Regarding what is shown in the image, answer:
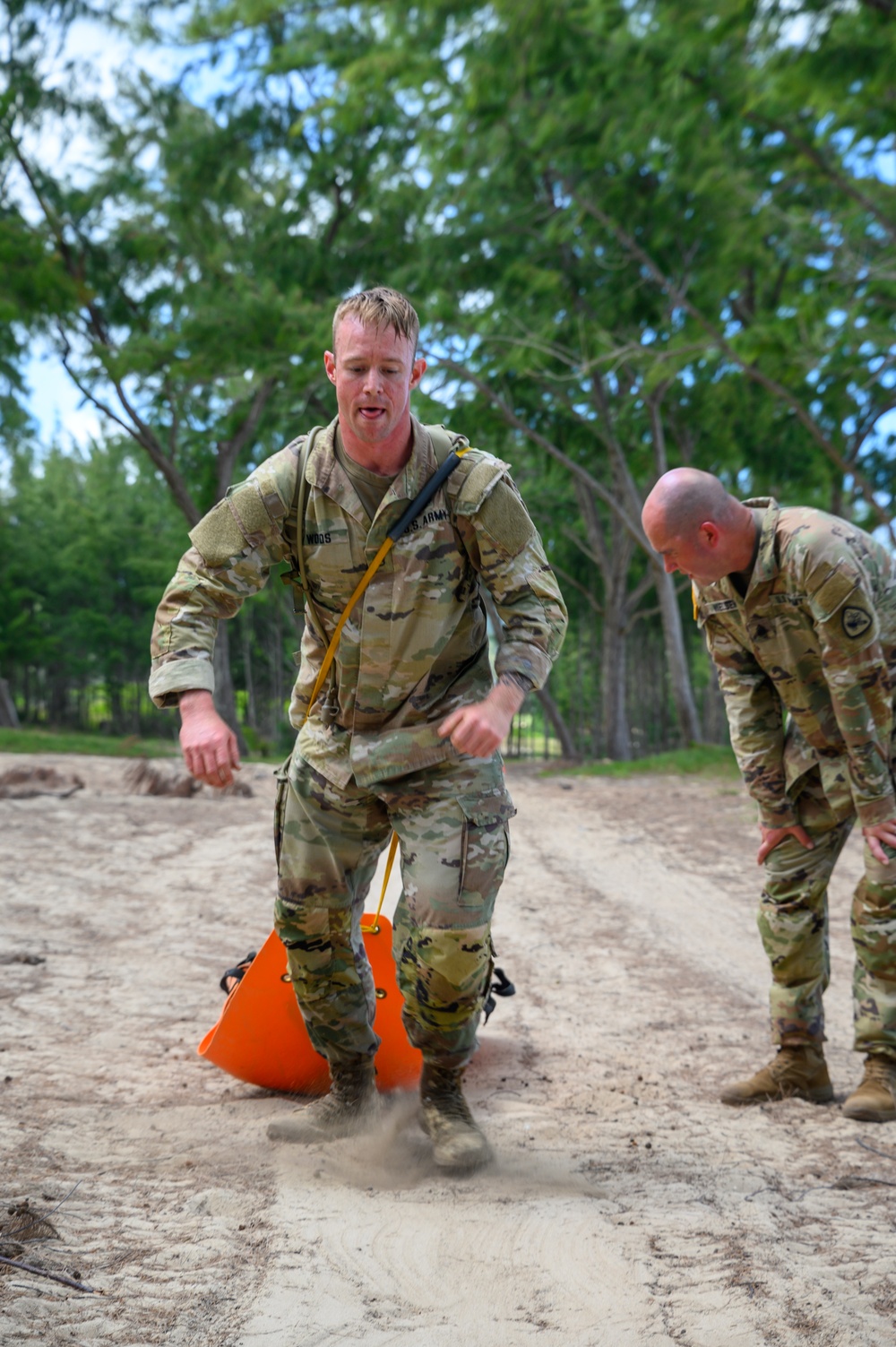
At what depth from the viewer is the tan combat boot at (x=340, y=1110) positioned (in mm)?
3463

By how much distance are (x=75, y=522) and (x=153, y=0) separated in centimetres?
2155

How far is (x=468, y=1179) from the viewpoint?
3.25m

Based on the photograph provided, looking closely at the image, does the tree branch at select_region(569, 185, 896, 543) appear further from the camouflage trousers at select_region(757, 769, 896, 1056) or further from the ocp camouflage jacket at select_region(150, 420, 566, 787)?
the ocp camouflage jacket at select_region(150, 420, 566, 787)

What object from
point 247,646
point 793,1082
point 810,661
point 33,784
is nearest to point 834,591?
point 810,661

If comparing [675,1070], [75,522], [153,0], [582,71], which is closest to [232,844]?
[675,1070]

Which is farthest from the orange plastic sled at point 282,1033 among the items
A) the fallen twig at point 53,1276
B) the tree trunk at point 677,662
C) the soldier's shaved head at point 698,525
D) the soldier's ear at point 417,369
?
the tree trunk at point 677,662

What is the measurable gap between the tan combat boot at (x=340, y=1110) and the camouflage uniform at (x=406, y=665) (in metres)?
0.31

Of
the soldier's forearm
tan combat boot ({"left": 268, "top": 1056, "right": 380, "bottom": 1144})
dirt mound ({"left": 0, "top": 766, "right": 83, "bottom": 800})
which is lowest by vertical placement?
tan combat boot ({"left": 268, "top": 1056, "right": 380, "bottom": 1144})

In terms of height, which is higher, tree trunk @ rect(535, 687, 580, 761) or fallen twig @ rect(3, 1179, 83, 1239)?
tree trunk @ rect(535, 687, 580, 761)

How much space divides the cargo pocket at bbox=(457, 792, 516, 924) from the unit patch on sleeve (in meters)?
1.30

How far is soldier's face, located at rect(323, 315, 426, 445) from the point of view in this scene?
3107 millimetres

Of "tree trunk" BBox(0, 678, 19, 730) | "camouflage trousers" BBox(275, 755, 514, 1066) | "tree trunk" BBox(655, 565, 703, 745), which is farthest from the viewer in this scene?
"tree trunk" BBox(0, 678, 19, 730)

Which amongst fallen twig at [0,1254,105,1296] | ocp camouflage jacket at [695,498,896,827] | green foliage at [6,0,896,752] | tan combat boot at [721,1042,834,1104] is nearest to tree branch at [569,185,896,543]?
green foliage at [6,0,896,752]

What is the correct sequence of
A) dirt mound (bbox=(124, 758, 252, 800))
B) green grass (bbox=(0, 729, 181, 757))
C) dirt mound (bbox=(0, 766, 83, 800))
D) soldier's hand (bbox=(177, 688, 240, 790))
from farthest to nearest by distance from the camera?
green grass (bbox=(0, 729, 181, 757)) → dirt mound (bbox=(124, 758, 252, 800)) → dirt mound (bbox=(0, 766, 83, 800)) → soldier's hand (bbox=(177, 688, 240, 790))
